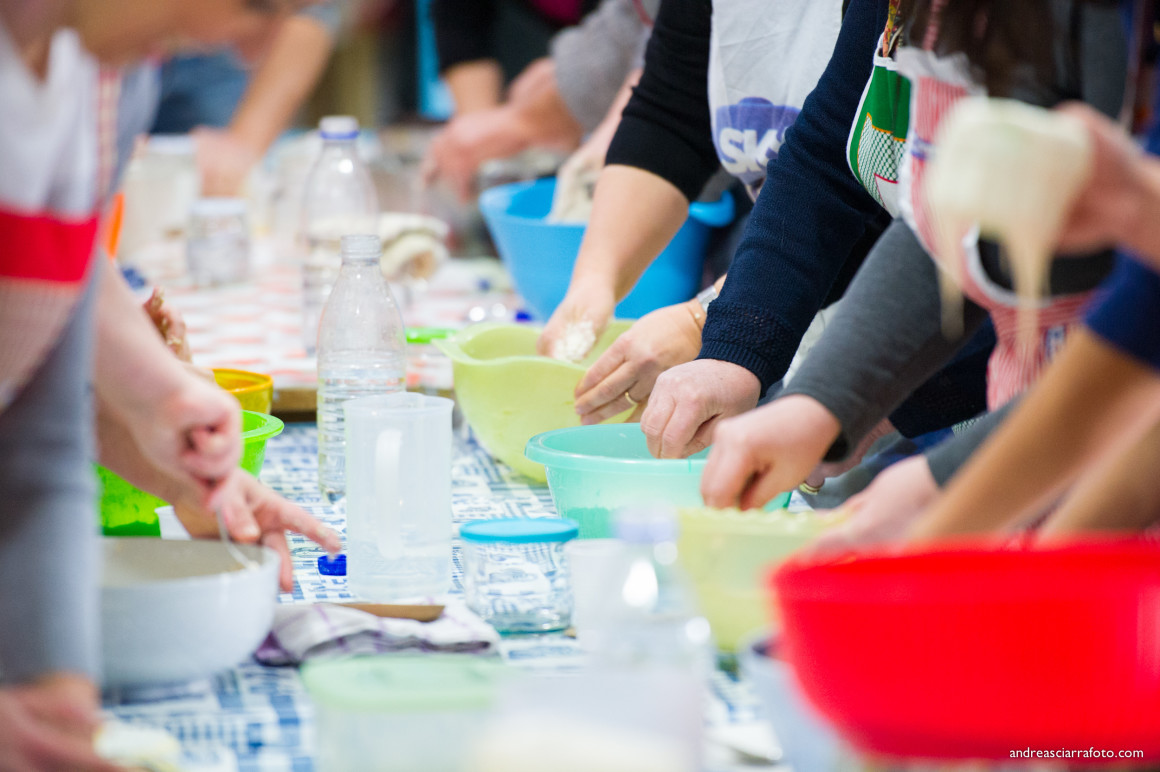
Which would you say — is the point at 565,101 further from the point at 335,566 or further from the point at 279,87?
the point at 335,566

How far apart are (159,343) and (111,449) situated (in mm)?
193

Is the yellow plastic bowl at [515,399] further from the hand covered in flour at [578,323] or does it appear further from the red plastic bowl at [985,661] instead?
the red plastic bowl at [985,661]

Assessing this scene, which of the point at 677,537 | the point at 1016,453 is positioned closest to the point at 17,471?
the point at 677,537

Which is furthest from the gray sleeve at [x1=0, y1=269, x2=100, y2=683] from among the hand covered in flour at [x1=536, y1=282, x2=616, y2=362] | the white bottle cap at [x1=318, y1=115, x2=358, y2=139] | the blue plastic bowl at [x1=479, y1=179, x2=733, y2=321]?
the white bottle cap at [x1=318, y1=115, x2=358, y2=139]

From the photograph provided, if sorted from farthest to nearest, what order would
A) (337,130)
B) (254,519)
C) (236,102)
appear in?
1. (236,102)
2. (337,130)
3. (254,519)

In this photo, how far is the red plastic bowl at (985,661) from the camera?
59cm

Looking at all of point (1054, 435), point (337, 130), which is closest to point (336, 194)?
point (337, 130)

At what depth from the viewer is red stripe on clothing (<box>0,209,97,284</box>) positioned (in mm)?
716

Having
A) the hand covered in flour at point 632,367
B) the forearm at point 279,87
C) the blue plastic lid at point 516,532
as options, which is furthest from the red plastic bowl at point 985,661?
the forearm at point 279,87

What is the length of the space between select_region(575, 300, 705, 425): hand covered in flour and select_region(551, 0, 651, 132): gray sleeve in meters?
1.21

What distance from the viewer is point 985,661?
59 cm

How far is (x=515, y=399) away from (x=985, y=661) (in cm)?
103

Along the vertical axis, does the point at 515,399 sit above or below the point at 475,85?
below

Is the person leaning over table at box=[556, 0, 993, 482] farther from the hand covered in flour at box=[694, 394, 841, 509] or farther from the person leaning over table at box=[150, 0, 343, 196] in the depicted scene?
the person leaning over table at box=[150, 0, 343, 196]
